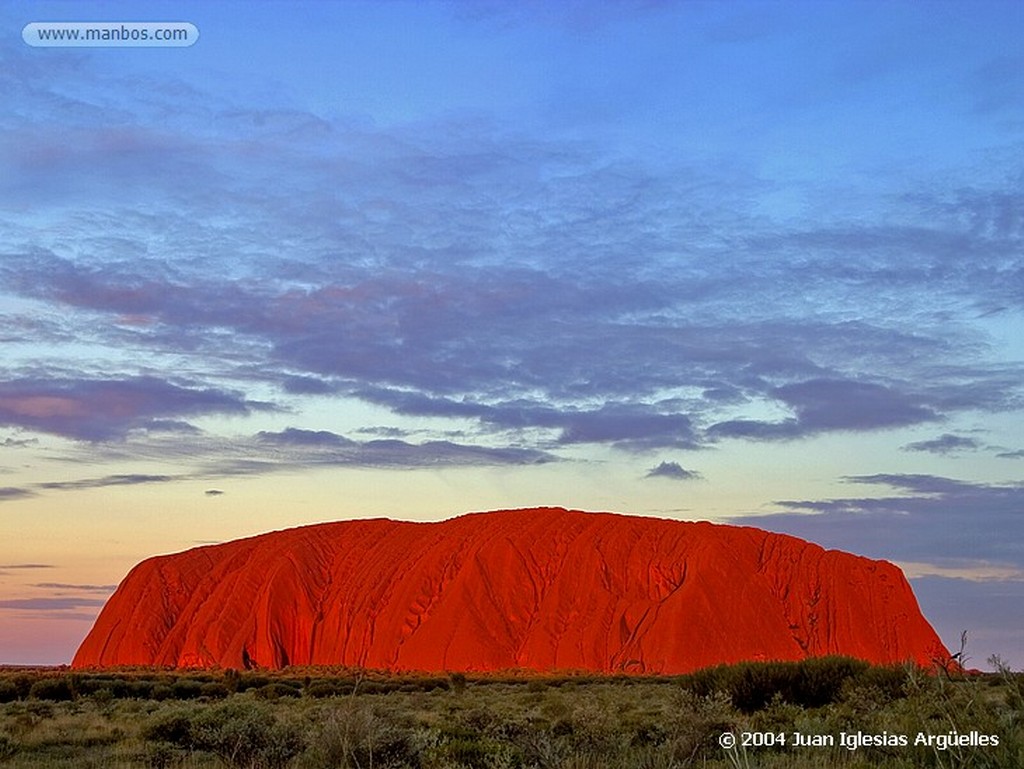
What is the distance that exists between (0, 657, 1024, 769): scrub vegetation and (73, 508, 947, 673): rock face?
4094 centimetres

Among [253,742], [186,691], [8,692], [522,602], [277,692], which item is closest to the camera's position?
[253,742]

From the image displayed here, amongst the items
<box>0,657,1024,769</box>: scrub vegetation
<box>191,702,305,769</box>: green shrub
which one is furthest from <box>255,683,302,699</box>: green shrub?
<box>191,702,305,769</box>: green shrub

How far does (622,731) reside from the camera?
14930 mm

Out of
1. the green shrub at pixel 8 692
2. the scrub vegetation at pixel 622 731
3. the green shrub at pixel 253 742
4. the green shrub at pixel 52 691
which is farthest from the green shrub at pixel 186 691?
the green shrub at pixel 253 742

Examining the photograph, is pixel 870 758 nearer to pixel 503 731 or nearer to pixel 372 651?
pixel 503 731

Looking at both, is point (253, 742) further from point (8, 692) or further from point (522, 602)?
point (522, 602)

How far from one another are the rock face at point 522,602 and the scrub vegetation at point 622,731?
134 ft

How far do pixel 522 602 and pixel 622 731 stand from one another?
2261 inches

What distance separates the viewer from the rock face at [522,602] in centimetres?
6656

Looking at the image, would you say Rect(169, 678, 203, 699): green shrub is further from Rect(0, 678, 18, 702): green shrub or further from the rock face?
the rock face

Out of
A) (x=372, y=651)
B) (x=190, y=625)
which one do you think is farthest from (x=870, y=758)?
(x=190, y=625)

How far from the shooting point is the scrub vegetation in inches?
242

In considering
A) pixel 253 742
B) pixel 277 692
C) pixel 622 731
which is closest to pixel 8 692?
pixel 277 692

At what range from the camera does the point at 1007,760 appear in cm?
583
